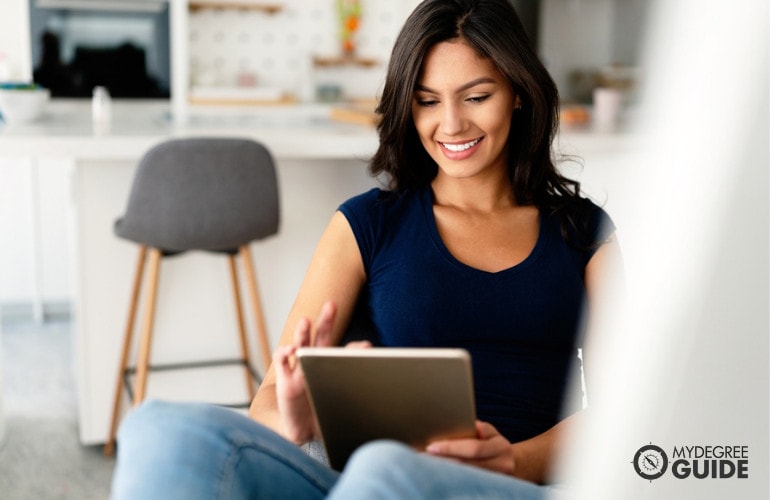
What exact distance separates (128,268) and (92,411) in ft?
1.45

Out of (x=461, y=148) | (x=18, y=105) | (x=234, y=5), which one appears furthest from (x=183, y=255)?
(x=234, y=5)

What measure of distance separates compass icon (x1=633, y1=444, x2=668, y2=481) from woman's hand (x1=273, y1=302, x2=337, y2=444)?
1.88ft

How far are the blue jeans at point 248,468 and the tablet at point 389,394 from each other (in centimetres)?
6

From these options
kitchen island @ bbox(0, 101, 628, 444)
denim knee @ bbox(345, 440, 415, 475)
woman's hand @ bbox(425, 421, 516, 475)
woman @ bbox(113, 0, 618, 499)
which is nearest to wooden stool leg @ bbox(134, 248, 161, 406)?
kitchen island @ bbox(0, 101, 628, 444)

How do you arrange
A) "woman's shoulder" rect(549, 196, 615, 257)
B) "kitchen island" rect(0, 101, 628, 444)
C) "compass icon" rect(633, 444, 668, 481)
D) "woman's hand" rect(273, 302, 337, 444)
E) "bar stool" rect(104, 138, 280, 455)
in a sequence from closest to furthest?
"compass icon" rect(633, 444, 668, 481) → "woman's hand" rect(273, 302, 337, 444) → "woman's shoulder" rect(549, 196, 615, 257) → "bar stool" rect(104, 138, 280, 455) → "kitchen island" rect(0, 101, 628, 444)

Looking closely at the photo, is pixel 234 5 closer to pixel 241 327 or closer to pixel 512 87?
pixel 241 327

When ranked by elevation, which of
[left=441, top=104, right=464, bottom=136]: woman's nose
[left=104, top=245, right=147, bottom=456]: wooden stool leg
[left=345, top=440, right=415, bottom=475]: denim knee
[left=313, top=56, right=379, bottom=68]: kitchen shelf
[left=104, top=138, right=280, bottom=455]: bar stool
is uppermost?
[left=441, top=104, right=464, bottom=136]: woman's nose

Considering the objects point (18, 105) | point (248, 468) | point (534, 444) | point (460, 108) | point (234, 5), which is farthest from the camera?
point (234, 5)

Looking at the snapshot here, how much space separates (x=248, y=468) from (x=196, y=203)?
1.50 meters

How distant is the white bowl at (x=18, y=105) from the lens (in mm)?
2893

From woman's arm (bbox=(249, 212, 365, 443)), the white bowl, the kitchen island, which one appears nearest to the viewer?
woman's arm (bbox=(249, 212, 365, 443))

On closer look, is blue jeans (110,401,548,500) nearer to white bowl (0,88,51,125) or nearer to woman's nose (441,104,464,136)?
woman's nose (441,104,464,136)

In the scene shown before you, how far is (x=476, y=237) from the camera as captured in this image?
1460mm

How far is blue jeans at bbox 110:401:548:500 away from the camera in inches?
33.8
